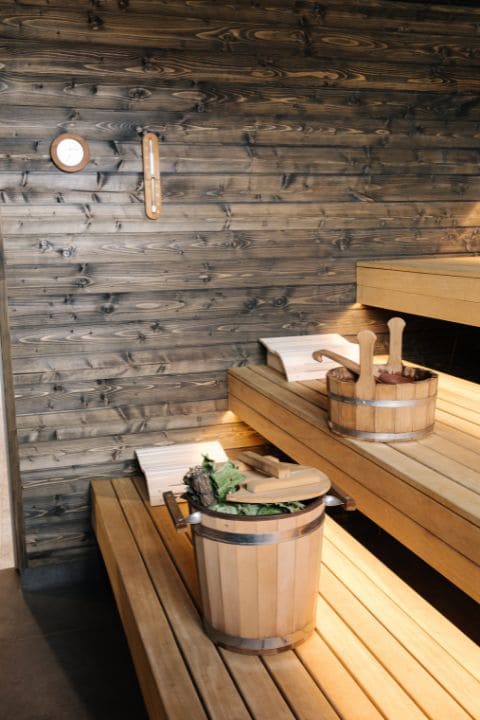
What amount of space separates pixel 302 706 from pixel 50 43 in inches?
120

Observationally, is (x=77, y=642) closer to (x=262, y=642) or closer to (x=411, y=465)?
(x=262, y=642)

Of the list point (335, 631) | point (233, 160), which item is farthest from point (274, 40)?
point (335, 631)

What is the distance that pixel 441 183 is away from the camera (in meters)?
4.19

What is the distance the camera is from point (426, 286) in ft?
11.6

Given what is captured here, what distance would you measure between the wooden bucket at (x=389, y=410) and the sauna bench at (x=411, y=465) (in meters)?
0.04

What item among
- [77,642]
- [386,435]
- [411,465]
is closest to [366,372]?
[386,435]

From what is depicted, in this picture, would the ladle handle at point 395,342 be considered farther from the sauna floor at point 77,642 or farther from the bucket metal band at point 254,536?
the sauna floor at point 77,642

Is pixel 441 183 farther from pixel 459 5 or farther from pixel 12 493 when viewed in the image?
pixel 12 493

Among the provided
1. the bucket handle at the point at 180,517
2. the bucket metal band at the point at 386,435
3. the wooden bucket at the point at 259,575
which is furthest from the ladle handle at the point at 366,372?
the bucket handle at the point at 180,517

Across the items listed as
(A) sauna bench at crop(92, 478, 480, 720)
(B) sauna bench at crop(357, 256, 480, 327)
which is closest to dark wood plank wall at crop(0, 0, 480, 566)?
(B) sauna bench at crop(357, 256, 480, 327)

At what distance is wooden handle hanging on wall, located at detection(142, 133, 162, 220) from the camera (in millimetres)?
3646

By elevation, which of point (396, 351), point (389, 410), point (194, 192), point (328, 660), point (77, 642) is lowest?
point (77, 642)

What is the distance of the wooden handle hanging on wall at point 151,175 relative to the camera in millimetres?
3646

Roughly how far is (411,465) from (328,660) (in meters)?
0.67
